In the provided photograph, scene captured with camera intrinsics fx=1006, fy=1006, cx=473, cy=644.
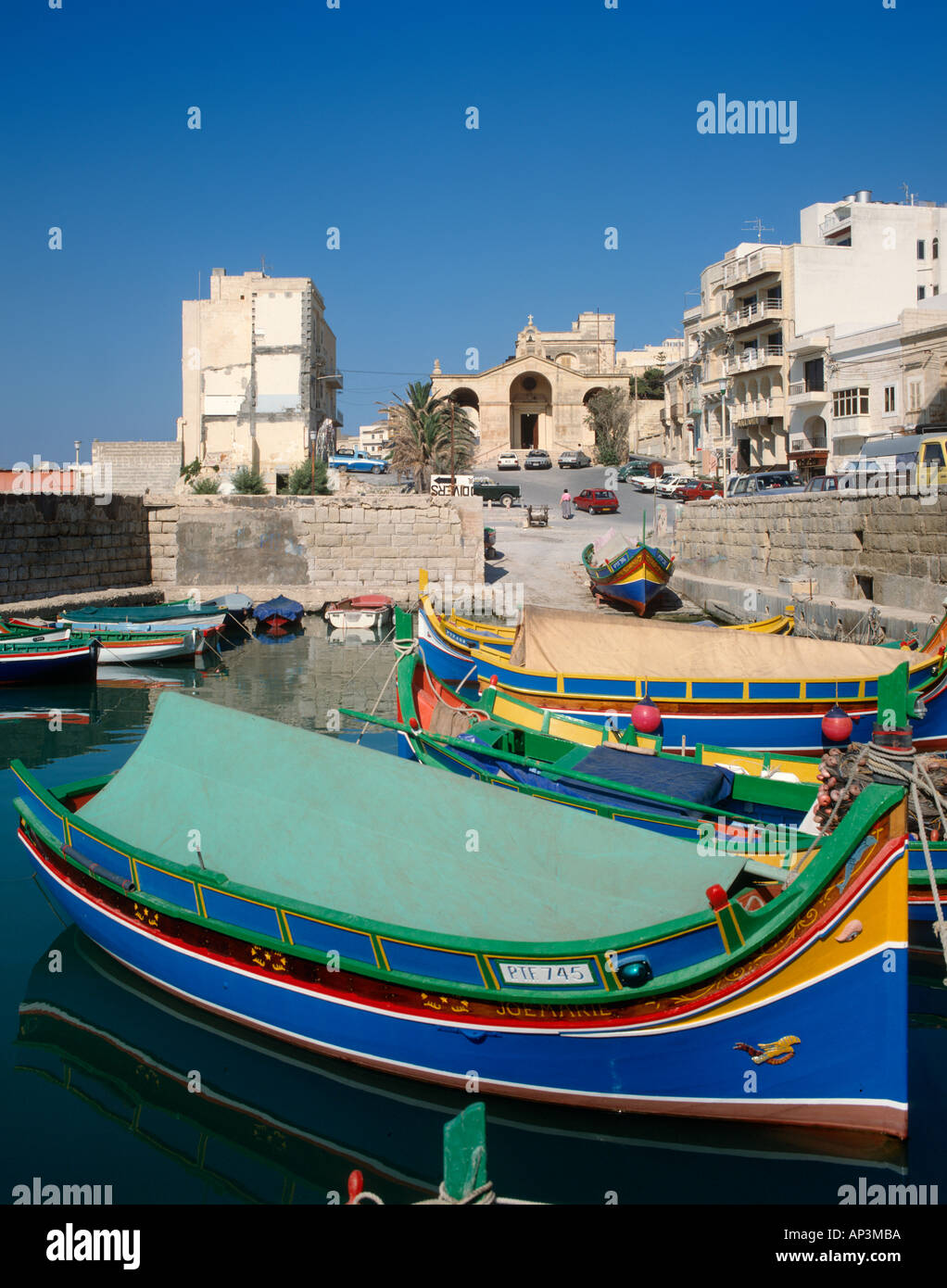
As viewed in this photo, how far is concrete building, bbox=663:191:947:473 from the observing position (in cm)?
4022

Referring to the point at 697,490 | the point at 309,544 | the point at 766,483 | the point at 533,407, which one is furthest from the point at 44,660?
the point at 533,407

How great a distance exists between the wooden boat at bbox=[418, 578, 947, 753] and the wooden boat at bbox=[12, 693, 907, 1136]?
4.72 m

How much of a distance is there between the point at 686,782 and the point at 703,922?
2.96 m

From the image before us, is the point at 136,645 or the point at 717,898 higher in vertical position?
the point at 136,645

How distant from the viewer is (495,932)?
5426 millimetres

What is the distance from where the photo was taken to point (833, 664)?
11.3 metres

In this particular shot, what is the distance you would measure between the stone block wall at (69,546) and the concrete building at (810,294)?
2512cm

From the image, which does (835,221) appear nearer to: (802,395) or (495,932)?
(802,395)

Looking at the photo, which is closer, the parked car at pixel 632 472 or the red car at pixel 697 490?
the red car at pixel 697 490

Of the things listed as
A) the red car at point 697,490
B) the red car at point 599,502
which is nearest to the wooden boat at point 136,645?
the red car at point 599,502

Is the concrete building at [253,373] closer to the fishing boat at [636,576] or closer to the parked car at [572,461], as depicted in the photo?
the parked car at [572,461]

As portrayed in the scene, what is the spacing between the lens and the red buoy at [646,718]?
10188 millimetres

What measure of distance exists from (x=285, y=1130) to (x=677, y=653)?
25.7 feet
